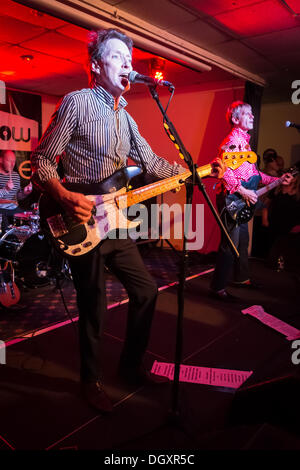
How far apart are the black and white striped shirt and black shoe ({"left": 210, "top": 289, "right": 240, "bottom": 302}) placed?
7.85 ft

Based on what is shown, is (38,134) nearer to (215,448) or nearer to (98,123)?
(98,123)

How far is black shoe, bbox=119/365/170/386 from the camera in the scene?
2.13 metres

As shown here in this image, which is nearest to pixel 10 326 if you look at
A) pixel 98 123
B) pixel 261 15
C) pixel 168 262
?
pixel 98 123

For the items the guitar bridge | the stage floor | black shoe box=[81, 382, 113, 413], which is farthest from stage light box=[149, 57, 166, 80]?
black shoe box=[81, 382, 113, 413]

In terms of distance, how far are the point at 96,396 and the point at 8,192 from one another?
3.98 m

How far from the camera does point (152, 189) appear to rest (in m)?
1.88

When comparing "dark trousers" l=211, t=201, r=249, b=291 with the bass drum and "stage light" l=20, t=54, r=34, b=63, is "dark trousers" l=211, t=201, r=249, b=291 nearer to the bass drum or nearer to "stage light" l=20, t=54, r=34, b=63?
the bass drum

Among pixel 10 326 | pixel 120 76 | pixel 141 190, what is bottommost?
pixel 10 326

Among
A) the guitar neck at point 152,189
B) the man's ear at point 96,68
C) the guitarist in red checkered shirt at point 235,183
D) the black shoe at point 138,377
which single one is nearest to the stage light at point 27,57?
the guitarist in red checkered shirt at point 235,183

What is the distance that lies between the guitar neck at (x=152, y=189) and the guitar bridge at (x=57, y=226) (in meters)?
0.32


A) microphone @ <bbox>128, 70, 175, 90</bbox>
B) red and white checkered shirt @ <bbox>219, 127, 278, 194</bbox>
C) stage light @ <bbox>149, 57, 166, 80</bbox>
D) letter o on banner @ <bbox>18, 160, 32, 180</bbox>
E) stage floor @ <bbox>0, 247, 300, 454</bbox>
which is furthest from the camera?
letter o on banner @ <bbox>18, 160, 32, 180</bbox>
